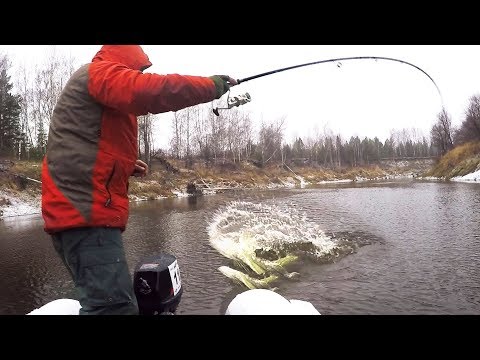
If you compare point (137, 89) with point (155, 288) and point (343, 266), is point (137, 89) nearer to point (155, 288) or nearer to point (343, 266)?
point (155, 288)

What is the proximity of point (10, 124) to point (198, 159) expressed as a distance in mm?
25143

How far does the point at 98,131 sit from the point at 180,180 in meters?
37.2

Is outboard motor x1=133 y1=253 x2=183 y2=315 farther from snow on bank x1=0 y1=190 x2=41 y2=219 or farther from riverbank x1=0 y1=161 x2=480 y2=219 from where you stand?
riverbank x1=0 y1=161 x2=480 y2=219

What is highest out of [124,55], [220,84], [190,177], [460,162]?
[460,162]

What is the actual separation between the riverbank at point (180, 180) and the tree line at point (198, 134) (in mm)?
3986

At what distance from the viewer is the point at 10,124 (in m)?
40.6

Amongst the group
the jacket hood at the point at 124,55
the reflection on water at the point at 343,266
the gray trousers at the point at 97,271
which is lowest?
the reflection on water at the point at 343,266

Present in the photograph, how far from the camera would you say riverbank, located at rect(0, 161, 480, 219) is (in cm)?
2392

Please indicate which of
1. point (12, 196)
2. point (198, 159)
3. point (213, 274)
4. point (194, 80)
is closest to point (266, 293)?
point (194, 80)

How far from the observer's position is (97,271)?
2232 mm

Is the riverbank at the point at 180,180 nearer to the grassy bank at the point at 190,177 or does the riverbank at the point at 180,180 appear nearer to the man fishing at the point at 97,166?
the grassy bank at the point at 190,177

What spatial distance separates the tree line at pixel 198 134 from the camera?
41.0 meters

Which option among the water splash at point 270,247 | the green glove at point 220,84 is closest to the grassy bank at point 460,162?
the water splash at point 270,247

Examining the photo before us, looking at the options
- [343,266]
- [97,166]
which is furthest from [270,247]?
[97,166]
